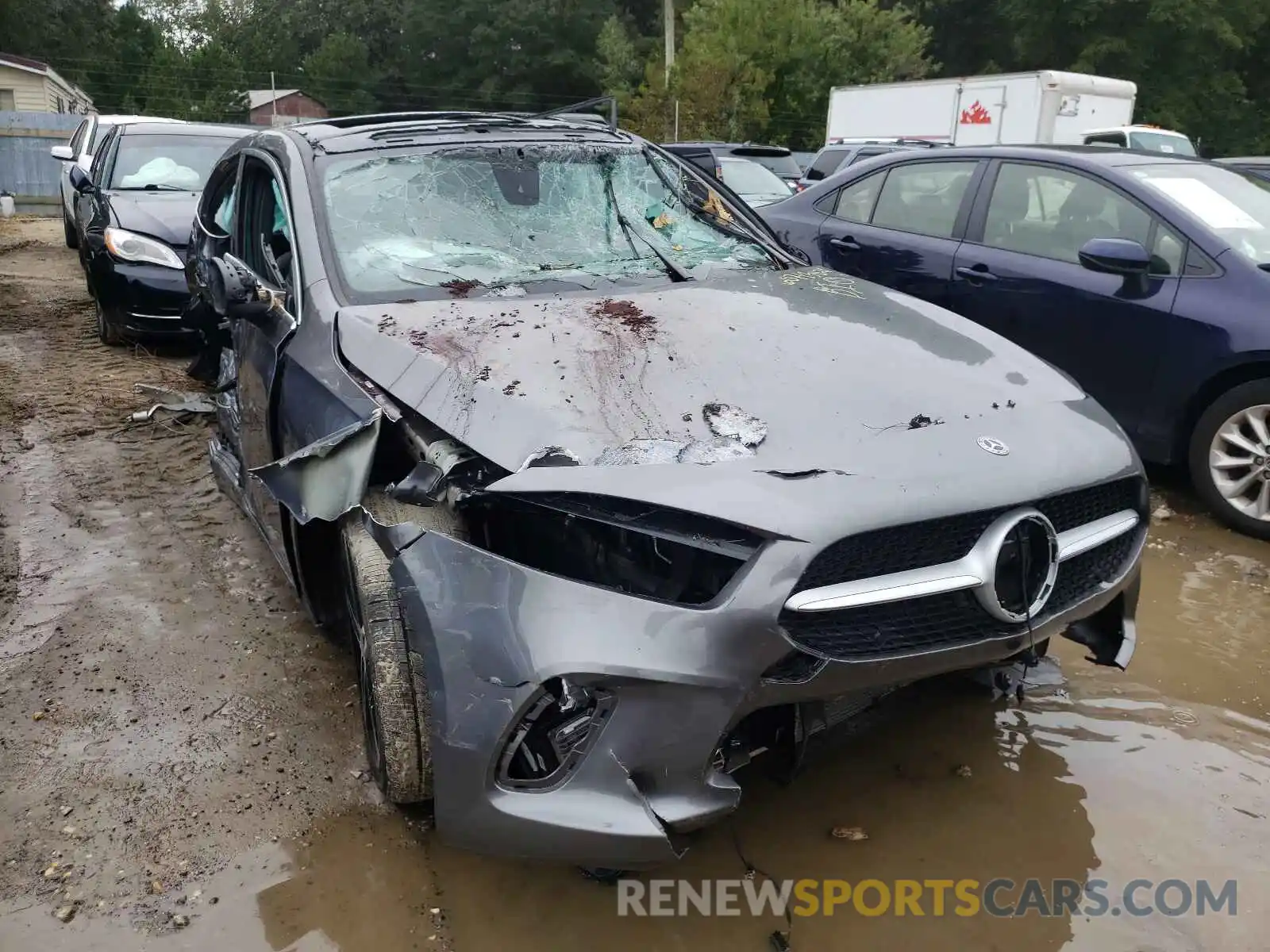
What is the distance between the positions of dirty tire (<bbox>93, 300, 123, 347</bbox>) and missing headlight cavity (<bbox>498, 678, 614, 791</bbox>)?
6451 millimetres

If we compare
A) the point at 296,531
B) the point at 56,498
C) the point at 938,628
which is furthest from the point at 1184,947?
the point at 56,498

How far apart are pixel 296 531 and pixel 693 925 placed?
1.59 metres

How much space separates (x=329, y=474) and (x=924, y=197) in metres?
4.39

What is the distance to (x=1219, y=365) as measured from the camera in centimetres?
449

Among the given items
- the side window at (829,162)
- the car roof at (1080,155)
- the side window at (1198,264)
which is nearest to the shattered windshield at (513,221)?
the side window at (1198,264)

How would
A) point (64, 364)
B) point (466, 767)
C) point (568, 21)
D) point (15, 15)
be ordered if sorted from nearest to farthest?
1. point (466, 767)
2. point (64, 364)
3. point (15, 15)
4. point (568, 21)

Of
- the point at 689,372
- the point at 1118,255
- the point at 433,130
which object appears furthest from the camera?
the point at 1118,255

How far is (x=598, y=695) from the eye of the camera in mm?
1979

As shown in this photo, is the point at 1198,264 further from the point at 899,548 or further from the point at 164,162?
the point at 164,162

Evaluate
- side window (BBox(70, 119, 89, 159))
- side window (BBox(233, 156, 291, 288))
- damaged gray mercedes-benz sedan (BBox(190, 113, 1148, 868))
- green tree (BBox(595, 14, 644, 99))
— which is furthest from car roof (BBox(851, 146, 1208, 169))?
green tree (BBox(595, 14, 644, 99))

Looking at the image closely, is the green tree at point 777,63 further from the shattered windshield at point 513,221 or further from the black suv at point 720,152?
the shattered windshield at point 513,221

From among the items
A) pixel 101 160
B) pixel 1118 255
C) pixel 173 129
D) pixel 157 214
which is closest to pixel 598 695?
pixel 1118 255

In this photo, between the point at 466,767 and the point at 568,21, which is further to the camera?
the point at 568,21

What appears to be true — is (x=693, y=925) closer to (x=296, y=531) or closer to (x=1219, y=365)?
(x=296, y=531)
